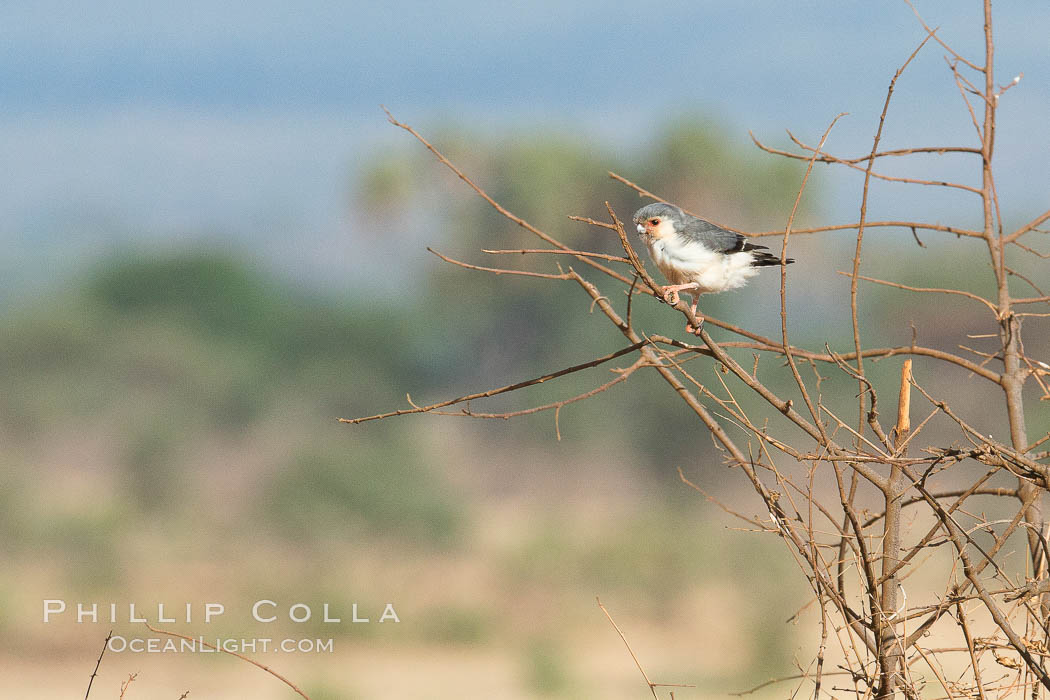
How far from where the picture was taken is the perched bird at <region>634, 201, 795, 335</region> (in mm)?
2250

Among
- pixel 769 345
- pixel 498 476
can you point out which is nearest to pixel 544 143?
pixel 498 476

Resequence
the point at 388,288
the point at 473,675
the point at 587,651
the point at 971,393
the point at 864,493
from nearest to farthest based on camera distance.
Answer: the point at 473,675, the point at 587,651, the point at 864,493, the point at 971,393, the point at 388,288

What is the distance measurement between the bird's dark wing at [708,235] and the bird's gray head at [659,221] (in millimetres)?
23

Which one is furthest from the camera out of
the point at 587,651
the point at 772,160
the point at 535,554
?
the point at 772,160

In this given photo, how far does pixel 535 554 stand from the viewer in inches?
531

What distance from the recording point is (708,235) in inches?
90.5

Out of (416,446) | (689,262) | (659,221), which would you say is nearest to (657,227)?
(659,221)

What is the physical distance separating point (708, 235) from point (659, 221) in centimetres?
10

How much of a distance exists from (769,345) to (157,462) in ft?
48.6

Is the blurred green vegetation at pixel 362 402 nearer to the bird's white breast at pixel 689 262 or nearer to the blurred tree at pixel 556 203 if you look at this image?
the blurred tree at pixel 556 203

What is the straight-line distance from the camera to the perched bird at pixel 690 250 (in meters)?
2.25

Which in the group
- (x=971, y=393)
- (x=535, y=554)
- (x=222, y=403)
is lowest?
(x=535, y=554)

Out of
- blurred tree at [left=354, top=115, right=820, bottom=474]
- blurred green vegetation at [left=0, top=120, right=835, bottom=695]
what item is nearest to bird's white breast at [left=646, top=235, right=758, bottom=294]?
blurred green vegetation at [left=0, top=120, right=835, bottom=695]

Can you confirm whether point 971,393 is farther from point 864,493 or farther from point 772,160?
point 772,160
